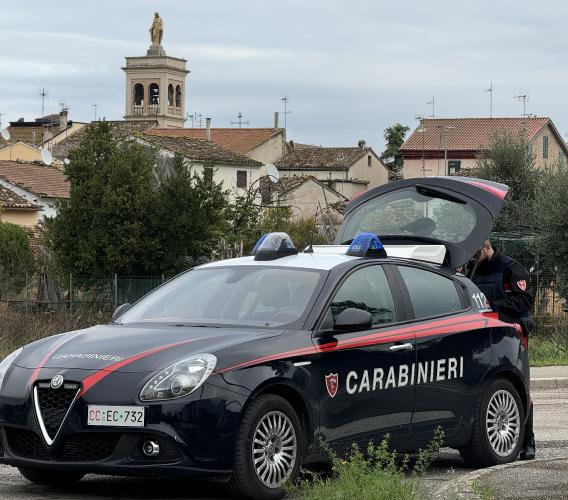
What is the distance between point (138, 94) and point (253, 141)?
55.2m

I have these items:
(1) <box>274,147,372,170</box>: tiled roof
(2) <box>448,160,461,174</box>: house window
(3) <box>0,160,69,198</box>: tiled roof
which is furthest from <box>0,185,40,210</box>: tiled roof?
(2) <box>448,160,461,174</box>: house window

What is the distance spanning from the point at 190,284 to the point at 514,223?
99.6ft

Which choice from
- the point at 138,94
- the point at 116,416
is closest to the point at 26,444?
the point at 116,416

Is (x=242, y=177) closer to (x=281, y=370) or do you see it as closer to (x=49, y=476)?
(x=49, y=476)

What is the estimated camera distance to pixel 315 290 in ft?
30.1

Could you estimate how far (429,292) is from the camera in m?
10.1

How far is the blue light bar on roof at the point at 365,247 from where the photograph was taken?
9.81 m

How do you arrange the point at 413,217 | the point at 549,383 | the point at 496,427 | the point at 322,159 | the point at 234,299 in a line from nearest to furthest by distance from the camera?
1. the point at 234,299
2. the point at 496,427
3. the point at 413,217
4. the point at 549,383
5. the point at 322,159

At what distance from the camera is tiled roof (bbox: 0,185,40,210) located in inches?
2480

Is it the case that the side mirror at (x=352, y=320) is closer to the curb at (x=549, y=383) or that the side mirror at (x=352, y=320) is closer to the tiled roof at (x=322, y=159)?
the curb at (x=549, y=383)

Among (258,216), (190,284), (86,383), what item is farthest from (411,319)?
(258,216)

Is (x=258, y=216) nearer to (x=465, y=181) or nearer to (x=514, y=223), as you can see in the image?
(x=514, y=223)

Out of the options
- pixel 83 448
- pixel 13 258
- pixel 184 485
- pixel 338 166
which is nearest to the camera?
pixel 83 448

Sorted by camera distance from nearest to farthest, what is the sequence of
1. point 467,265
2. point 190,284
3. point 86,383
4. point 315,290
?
1. point 86,383
2. point 315,290
3. point 190,284
4. point 467,265
